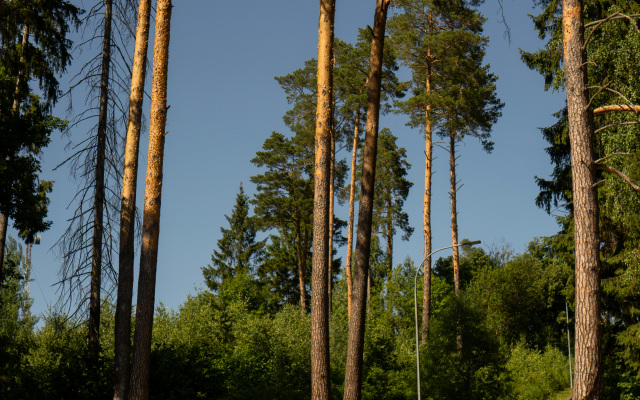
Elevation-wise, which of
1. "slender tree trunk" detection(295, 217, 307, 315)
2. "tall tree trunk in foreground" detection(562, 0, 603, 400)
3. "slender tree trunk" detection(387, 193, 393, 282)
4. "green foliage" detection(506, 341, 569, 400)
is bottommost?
"green foliage" detection(506, 341, 569, 400)

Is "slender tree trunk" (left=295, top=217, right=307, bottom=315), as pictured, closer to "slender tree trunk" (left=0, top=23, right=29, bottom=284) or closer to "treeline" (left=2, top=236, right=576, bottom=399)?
"treeline" (left=2, top=236, right=576, bottom=399)

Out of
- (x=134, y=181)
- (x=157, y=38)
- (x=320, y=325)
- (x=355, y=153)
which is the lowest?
(x=320, y=325)

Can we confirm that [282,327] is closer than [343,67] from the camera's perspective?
Yes

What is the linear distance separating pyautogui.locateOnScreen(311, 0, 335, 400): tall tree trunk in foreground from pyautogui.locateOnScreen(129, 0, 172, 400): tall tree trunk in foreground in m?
2.93

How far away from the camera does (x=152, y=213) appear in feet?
41.6

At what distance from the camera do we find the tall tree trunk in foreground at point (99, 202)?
16.7 metres

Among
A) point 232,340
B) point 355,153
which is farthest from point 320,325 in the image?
point 355,153

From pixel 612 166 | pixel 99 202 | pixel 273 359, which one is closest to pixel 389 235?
pixel 273 359

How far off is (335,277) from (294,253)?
14.6ft

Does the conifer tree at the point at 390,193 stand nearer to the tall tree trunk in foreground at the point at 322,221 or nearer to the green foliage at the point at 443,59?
the green foliage at the point at 443,59

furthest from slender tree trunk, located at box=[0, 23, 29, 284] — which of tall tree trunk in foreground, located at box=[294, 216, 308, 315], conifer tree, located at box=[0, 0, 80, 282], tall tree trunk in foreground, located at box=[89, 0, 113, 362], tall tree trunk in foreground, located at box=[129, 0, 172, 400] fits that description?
tall tree trunk in foreground, located at box=[294, 216, 308, 315]

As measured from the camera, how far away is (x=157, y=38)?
522 inches

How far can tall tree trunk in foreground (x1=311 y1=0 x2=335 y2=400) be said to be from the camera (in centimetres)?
1168

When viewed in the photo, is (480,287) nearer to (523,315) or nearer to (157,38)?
(523,315)
